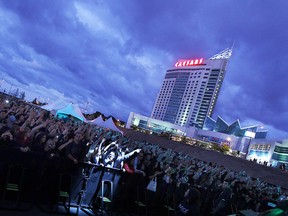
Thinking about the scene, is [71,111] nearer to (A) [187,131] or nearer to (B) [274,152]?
(B) [274,152]

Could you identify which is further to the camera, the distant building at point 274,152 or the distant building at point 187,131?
the distant building at point 187,131

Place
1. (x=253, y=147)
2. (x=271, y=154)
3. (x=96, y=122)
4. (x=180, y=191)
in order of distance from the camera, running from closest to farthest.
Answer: (x=180, y=191)
(x=96, y=122)
(x=271, y=154)
(x=253, y=147)

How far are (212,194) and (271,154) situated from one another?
73081 mm

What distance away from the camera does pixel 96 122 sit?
40.6 m

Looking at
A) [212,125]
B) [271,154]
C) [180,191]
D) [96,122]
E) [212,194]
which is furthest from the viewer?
[212,125]

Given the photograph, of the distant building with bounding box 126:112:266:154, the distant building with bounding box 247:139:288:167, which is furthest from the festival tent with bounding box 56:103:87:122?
the distant building with bounding box 126:112:266:154

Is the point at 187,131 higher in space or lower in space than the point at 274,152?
higher

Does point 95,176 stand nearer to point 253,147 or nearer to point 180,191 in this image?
point 180,191

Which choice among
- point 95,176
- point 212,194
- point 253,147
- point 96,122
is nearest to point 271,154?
point 253,147

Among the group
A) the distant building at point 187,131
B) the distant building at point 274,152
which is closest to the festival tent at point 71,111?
the distant building at point 274,152

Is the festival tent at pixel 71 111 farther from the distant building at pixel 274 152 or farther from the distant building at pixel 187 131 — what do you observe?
the distant building at pixel 187 131

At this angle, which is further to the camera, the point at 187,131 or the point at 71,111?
the point at 187,131

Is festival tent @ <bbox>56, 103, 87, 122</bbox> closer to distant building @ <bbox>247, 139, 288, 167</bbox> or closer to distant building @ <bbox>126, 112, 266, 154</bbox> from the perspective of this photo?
distant building @ <bbox>247, 139, 288, 167</bbox>

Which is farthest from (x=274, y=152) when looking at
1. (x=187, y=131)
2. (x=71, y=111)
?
(x=187, y=131)
